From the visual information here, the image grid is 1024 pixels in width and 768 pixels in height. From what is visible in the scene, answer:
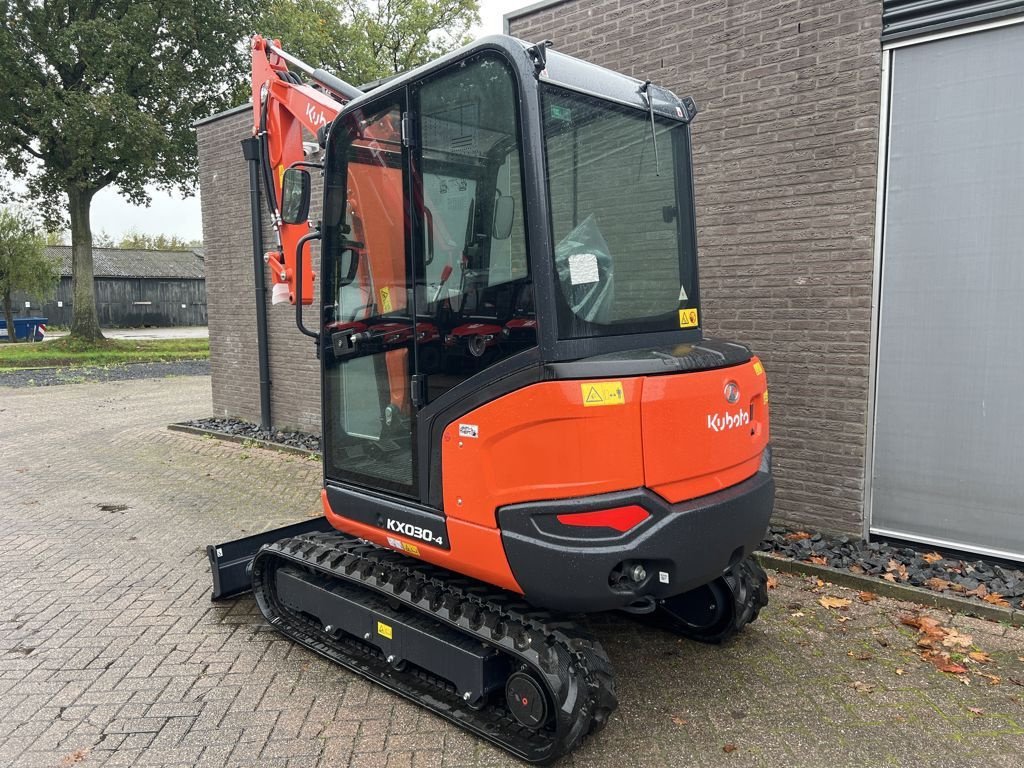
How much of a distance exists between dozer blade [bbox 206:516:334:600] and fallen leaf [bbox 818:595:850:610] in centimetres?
303

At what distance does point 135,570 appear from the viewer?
199 inches

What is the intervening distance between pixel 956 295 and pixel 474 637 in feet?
12.3

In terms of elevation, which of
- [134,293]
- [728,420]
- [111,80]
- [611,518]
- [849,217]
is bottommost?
[611,518]

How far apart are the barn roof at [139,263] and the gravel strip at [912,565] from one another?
49.4 m

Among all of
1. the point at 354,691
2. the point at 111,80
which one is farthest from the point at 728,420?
the point at 111,80

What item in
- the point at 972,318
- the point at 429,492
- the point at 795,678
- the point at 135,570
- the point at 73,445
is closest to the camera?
the point at 429,492

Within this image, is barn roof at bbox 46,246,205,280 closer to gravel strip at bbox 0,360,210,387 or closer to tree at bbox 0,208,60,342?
tree at bbox 0,208,60,342

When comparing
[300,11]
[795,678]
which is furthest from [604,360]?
[300,11]

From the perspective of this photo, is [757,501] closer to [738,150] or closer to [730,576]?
[730,576]

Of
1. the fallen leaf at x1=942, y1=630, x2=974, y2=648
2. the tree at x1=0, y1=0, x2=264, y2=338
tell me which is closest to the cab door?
the fallen leaf at x1=942, y1=630, x2=974, y2=648

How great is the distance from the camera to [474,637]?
3135 mm

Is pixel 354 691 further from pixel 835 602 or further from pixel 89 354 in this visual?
pixel 89 354

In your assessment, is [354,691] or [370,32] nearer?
[354,691]

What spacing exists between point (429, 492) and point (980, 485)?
3.65 m
